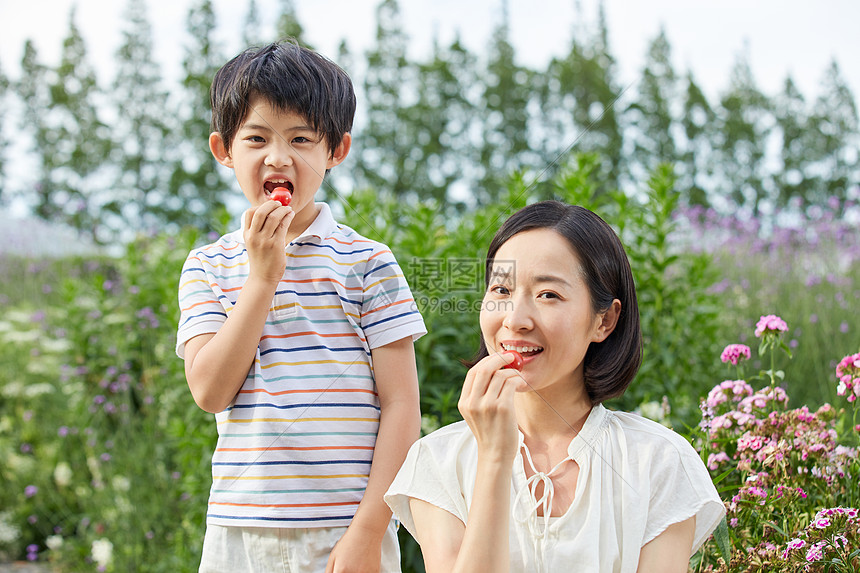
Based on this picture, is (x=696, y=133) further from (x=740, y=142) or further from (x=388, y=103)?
(x=388, y=103)

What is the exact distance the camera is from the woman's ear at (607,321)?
1.69 m

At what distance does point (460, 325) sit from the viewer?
3312 mm

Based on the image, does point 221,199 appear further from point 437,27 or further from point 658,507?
point 658,507

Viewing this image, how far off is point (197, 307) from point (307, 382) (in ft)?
1.16

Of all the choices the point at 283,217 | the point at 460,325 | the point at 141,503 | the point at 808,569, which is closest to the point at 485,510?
the point at 283,217

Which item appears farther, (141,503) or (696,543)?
(141,503)

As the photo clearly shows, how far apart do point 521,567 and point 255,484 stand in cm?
67

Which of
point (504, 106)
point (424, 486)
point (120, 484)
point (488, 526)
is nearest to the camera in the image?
point (488, 526)

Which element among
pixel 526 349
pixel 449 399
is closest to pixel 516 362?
pixel 526 349

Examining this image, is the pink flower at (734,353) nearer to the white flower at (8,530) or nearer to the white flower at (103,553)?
the white flower at (103,553)

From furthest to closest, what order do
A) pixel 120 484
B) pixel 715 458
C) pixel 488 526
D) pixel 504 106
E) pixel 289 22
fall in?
1. pixel 504 106
2. pixel 289 22
3. pixel 120 484
4. pixel 715 458
5. pixel 488 526

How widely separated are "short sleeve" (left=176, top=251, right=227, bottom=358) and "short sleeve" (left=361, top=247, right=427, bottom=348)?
375 millimetres

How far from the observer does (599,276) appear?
1.64 metres

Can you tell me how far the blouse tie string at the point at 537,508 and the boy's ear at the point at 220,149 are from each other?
44.0 inches
